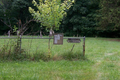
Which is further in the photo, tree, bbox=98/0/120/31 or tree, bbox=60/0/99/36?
tree, bbox=60/0/99/36

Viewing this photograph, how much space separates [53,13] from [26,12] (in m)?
30.3

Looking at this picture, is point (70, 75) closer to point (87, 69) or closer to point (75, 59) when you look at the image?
point (87, 69)

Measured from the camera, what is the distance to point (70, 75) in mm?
5113

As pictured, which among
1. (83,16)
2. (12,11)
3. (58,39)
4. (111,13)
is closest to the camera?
(58,39)

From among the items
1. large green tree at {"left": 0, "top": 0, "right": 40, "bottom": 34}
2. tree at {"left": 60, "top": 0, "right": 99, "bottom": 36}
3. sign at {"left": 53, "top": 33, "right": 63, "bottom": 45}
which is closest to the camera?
sign at {"left": 53, "top": 33, "right": 63, "bottom": 45}

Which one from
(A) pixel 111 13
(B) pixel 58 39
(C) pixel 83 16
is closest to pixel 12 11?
(C) pixel 83 16

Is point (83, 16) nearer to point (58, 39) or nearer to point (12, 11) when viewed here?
point (12, 11)

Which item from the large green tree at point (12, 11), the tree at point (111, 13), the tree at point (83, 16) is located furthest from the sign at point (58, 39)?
the large green tree at point (12, 11)

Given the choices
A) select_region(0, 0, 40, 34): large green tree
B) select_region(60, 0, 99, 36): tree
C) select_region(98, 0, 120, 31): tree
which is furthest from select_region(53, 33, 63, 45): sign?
select_region(0, 0, 40, 34): large green tree

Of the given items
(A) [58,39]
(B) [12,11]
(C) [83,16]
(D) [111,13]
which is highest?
(B) [12,11]

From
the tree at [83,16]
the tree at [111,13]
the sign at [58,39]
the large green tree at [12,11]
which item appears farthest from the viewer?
the large green tree at [12,11]

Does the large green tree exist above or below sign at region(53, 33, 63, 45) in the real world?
above

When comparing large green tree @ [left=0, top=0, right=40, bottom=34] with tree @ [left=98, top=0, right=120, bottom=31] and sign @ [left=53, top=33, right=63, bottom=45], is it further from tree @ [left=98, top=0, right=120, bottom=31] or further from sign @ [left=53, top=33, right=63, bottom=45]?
sign @ [left=53, top=33, right=63, bottom=45]

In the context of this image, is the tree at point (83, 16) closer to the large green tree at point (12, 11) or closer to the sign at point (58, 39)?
the large green tree at point (12, 11)
